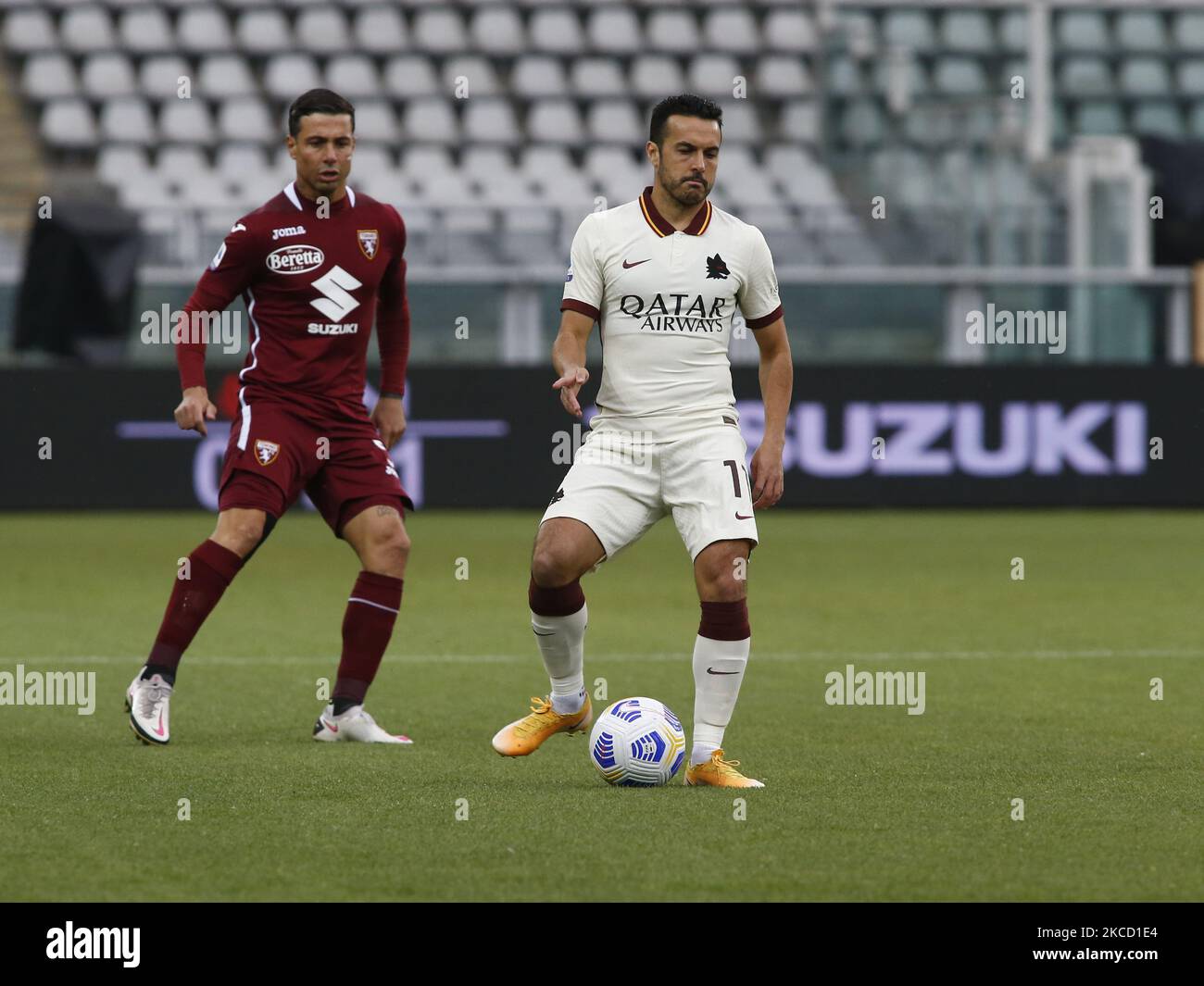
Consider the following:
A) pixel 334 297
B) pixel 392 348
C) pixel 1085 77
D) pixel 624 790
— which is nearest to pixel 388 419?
pixel 392 348

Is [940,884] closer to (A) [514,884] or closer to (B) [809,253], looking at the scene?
(A) [514,884]

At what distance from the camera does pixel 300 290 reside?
698cm

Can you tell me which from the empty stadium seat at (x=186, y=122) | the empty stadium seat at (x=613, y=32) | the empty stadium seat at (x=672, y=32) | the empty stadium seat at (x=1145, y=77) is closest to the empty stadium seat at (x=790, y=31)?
the empty stadium seat at (x=672, y=32)

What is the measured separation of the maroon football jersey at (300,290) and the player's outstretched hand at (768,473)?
1.57 m

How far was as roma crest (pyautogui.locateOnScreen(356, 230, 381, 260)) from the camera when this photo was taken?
706 cm

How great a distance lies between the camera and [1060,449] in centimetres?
1716

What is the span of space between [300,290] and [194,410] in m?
0.57

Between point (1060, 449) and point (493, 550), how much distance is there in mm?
5431

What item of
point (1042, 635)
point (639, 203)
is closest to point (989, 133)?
point (1042, 635)

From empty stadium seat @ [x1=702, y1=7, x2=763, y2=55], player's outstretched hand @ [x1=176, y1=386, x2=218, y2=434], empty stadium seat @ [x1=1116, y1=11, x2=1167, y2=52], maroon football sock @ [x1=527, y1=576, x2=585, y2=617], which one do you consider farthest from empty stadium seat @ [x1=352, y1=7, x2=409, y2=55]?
maroon football sock @ [x1=527, y1=576, x2=585, y2=617]

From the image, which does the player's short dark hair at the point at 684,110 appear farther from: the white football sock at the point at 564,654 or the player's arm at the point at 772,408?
the white football sock at the point at 564,654

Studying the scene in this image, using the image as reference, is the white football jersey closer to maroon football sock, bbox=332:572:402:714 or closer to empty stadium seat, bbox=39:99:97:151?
maroon football sock, bbox=332:572:402:714

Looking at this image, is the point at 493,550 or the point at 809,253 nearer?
the point at 493,550
